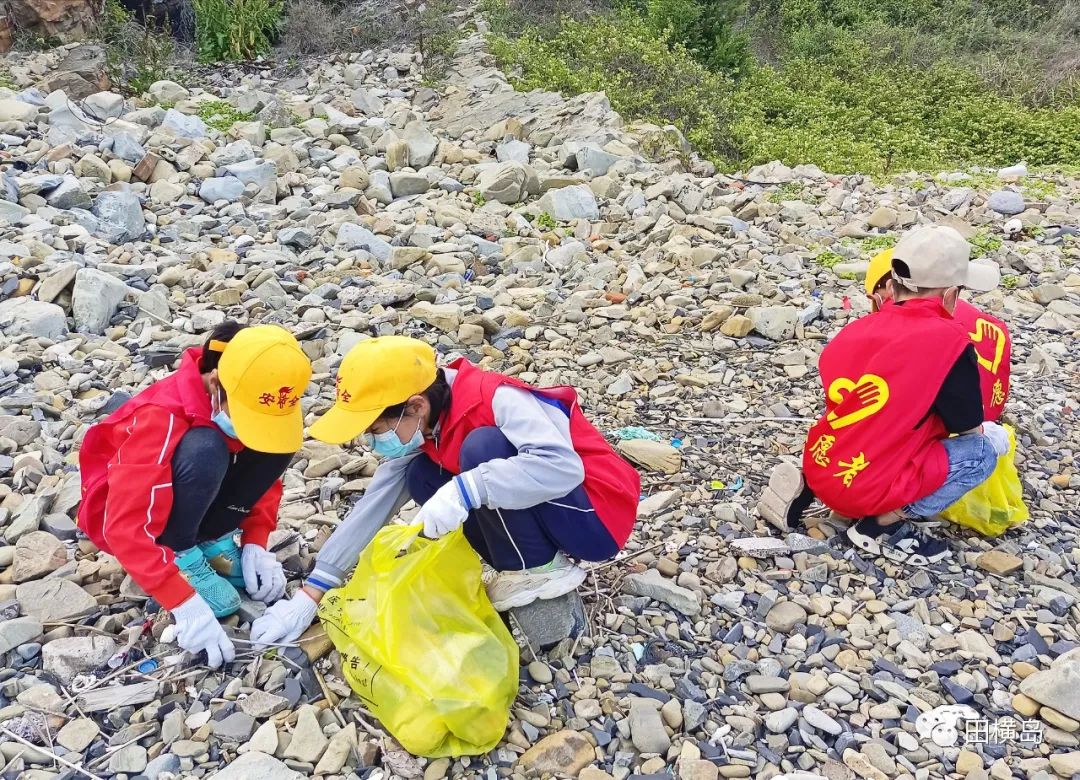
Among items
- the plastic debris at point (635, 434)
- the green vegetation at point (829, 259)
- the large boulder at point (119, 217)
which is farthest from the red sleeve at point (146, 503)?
the green vegetation at point (829, 259)

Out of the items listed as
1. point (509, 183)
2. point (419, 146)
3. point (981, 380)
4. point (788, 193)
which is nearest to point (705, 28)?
point (788, 193)

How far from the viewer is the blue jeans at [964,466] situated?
2613 mm

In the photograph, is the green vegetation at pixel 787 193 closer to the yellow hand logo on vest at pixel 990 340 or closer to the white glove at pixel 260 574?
the yellow hand logo on vest at pixel 990 340

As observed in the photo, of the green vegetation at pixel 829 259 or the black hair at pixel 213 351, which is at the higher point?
the black hair at pixel 213 351

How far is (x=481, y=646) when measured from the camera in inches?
81.1

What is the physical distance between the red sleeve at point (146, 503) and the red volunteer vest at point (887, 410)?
1.93 m

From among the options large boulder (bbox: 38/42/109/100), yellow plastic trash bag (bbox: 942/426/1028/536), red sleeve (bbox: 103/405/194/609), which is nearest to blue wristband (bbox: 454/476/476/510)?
red sleeve (bbox: 103/405/194/609)

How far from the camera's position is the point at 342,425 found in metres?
2.08

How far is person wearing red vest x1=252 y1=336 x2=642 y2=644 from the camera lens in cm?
206

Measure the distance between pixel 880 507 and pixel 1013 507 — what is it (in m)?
0.48

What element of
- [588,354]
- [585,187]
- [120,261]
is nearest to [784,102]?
[585,187]

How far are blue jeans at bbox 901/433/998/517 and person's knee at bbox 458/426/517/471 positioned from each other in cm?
141

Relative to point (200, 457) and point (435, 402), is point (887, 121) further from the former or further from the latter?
point (200, 457)

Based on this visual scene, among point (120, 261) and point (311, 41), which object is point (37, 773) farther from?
point (311, 41)
